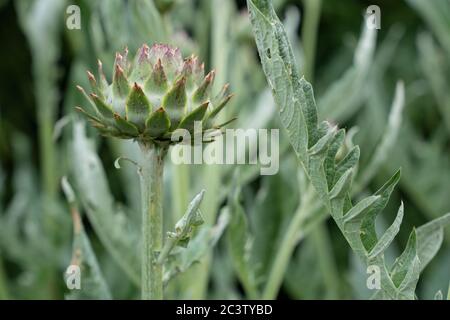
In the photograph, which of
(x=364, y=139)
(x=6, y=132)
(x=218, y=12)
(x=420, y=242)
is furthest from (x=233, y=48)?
(x=6, y=132)

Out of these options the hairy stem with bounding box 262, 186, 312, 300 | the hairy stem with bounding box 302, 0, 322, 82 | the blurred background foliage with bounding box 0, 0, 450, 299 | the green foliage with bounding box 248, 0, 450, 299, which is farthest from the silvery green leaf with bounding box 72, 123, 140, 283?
the hairy stem with bounding box 302, 0, 322, 82

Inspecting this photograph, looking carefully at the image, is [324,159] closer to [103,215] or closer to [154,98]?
[154,98]

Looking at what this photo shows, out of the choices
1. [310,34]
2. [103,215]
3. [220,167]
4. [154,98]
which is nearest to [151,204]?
[154,98]

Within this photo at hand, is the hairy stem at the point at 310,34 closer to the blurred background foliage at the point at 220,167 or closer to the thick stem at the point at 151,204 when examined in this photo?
the blurred background foliage at the point at 220,167

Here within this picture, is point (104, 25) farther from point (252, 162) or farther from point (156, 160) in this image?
point (156, 160)

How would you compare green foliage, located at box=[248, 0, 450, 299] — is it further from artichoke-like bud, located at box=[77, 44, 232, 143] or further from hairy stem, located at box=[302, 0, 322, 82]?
hairy stem, located at box=[302, 0, 322, 82]

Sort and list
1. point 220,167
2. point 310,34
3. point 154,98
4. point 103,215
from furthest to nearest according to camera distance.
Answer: point 310,34 → point 220,167 → point 103,215 → point 154,98
